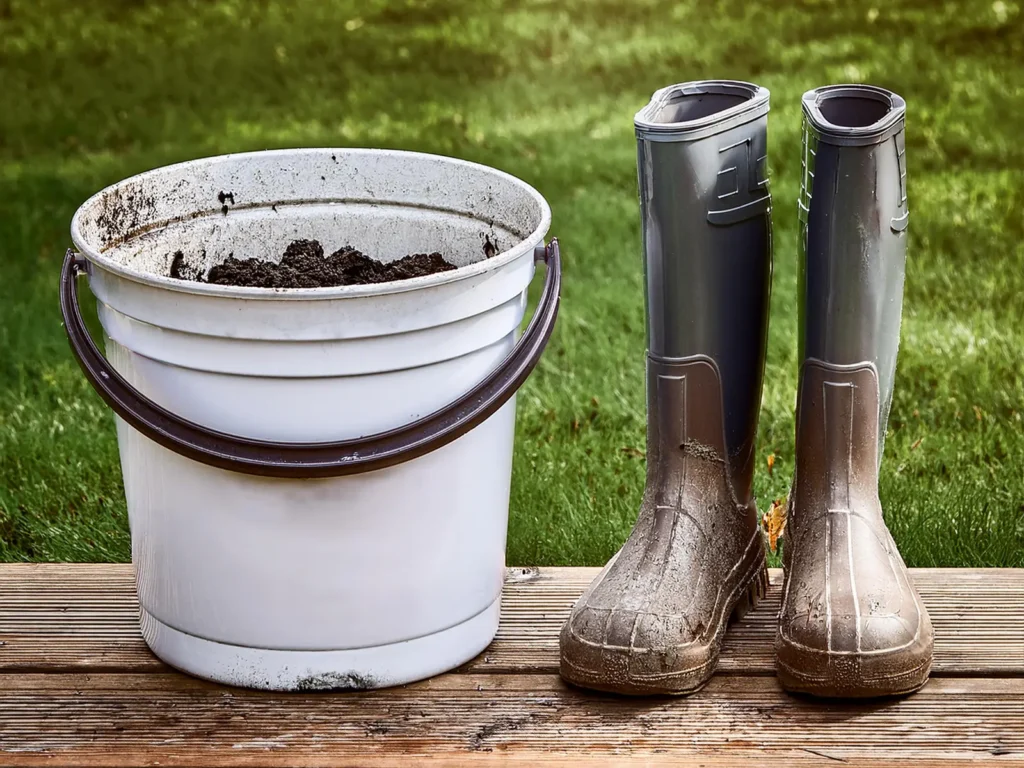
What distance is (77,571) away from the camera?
1981mm

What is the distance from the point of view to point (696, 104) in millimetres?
1759

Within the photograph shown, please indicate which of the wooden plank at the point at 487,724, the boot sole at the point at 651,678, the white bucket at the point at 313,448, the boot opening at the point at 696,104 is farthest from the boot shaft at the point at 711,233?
the wooden plank at the point at 487,724

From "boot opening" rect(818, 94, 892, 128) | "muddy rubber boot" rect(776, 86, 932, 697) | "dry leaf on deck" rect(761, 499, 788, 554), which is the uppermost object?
"boot opening" rect(818, 94, 892, 128)

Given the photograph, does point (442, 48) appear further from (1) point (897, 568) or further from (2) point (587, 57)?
(1) point (897, 568)

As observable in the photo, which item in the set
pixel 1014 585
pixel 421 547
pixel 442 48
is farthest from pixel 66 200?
pixel 1014 585

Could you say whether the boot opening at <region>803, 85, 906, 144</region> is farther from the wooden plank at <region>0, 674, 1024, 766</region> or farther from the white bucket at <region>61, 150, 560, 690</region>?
the wooden plank at <region>0, 674, 1024, 766</region>

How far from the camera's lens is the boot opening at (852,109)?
5.48ft

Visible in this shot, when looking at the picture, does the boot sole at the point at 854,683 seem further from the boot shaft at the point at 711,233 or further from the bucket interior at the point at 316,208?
the bucket interior at the point at 316,208

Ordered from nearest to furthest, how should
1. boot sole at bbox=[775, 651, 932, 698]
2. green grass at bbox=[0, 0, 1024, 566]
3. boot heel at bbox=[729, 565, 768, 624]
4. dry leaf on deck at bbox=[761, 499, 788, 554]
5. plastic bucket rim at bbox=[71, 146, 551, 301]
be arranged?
plastic bucket rim at bbox=[71, 146, 551, 301] → boot sole at bbox=[775, 651, 932, 698] → boot heel at bbox=[729, 565, 768, 624] → dry leaf on deck at bbox=[761, 499, 788, 554] → green grass at bbox=[0, 0, 1024, 566]

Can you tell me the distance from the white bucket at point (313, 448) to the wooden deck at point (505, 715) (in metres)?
0.05

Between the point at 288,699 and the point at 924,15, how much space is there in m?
5.47

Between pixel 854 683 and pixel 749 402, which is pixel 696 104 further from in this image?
pixel 854 683

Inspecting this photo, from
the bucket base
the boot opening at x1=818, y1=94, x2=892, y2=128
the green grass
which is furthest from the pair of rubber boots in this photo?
the green grass

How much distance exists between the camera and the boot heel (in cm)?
179
